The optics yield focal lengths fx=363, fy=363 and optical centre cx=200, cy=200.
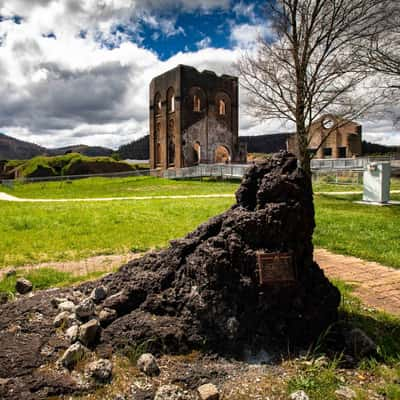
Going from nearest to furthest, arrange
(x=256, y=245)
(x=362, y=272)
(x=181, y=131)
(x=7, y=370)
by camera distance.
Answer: (x=7, y=370) < (x=256, y=245) < (x=362, y=272) < (x=181, y=131)

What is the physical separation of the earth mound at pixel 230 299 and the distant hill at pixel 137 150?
62.2 meters

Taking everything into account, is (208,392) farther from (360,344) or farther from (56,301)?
(56,301)

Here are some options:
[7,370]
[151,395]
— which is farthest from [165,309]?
[7,370]

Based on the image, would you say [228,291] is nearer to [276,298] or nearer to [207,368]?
[276,298]

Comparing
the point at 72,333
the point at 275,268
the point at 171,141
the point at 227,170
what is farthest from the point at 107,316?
the point at 171,141

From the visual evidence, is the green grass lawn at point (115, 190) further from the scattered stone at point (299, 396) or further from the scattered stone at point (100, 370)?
the scattered stone at point (299, 396)

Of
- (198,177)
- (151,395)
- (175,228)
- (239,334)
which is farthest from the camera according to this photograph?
(198,177)

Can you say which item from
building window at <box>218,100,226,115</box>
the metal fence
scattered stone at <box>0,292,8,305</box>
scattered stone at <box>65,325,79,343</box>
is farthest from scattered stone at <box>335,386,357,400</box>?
building window at <box>218,100,226,115</box>

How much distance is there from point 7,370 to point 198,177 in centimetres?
2865

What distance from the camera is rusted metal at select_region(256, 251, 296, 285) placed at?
280 cm

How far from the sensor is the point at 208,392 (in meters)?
2.26

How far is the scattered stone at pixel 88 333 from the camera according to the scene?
8.97 ft

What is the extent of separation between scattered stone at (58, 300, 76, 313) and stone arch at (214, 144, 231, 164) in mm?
32909

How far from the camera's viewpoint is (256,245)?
2969 mm
